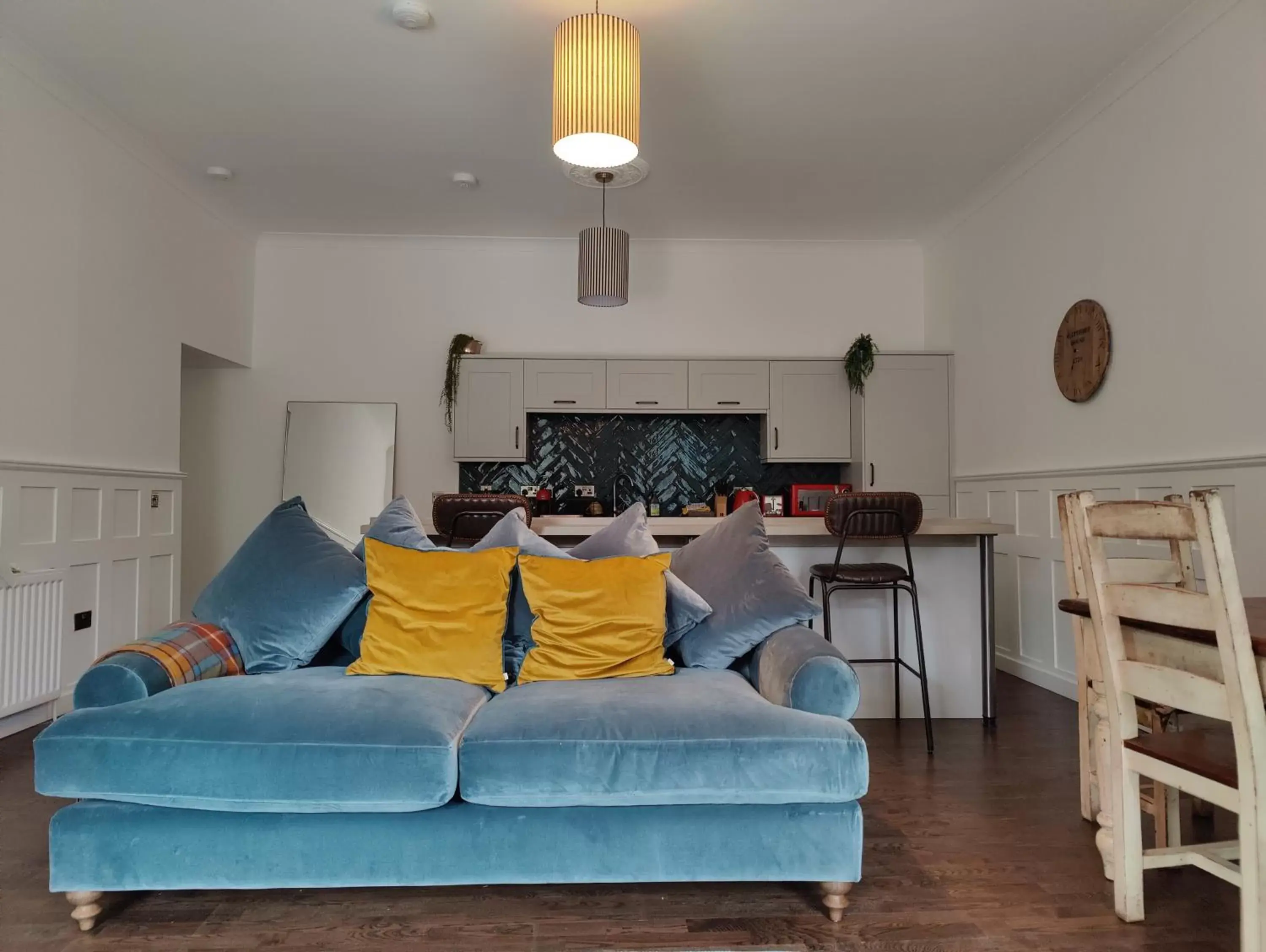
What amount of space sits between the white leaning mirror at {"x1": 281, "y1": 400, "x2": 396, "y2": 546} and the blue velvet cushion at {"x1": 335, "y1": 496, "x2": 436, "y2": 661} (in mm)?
3267

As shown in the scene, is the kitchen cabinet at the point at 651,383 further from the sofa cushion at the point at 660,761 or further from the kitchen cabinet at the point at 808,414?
the sofa cushion at the point at 660,761

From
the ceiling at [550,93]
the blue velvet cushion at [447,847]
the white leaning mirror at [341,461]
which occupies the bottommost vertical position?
the blue velvet cushion at [447,847]

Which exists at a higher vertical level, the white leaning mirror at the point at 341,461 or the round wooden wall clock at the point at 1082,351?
the round wooden wall clock at the point at 1082,351

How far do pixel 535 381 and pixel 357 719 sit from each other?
4.03m

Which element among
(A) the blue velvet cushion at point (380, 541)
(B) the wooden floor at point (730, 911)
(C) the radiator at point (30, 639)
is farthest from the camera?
(C) the radiator at point (30, 639)

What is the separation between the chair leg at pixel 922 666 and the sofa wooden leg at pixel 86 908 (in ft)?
9.41

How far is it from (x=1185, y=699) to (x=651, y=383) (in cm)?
439

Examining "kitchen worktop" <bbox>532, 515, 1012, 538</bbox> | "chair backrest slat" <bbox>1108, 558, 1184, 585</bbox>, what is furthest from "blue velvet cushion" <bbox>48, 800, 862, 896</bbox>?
"kitchen worktop" <bbox>532, 515, 1012, 538</bbox>

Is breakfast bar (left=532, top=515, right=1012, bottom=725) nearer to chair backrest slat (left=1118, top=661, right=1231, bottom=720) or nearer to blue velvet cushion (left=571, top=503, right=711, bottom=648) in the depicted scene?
blue velvet cushion (left=571, top=503, right=711, bottom=648)

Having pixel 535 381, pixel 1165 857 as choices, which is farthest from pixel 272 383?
pixel 1165 857

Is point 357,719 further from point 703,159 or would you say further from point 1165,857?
point 703,159

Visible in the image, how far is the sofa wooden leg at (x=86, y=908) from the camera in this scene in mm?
1913

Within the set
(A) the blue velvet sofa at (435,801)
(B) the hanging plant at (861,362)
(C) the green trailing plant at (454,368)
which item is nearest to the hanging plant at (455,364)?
(C) the green trailing plant at (454,368)

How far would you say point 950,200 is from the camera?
17.6 feet
